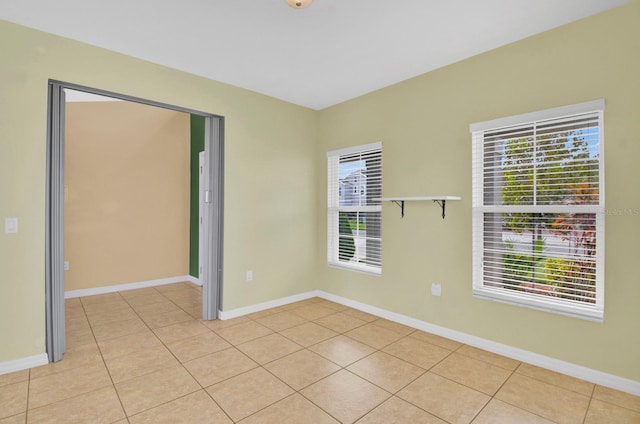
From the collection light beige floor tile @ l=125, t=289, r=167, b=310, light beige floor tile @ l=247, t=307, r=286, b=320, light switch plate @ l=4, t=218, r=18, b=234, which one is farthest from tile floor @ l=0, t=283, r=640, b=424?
light switch plate @ l=4, t=218, r=18, b=234

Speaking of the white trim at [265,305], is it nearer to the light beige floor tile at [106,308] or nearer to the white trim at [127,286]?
the light beige floor tile at [106,308]

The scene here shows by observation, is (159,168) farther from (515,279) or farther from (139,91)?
(515,279)

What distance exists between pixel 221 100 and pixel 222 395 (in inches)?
113

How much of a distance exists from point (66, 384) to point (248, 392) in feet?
4.28

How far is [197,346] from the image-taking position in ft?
9.53

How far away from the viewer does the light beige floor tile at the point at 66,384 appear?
2098 mm

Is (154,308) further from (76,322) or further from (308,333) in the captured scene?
(308,333)

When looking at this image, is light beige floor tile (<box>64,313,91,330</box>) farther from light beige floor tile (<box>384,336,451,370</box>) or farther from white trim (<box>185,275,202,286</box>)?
light beige floor tile (<box>384,336,451,370</box>)

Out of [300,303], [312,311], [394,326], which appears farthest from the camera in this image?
[300,303]

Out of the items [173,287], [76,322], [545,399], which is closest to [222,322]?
[76,322]

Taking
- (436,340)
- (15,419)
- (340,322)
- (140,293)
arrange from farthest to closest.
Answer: (140,293)
(340,322)
(436,340)
(15,419)

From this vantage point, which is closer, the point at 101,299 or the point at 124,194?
the point at 101,299

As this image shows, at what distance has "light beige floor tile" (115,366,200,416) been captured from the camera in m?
2.05

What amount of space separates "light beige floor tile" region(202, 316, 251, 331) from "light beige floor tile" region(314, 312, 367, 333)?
84 cm
